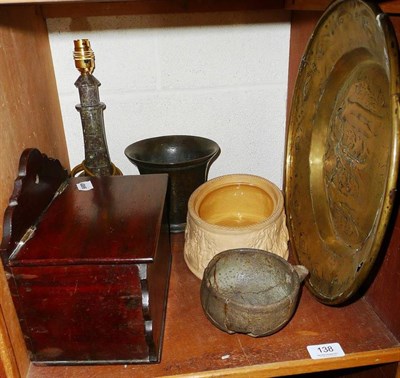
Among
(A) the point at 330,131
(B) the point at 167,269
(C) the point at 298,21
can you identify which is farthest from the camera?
(C) the point at 298,21

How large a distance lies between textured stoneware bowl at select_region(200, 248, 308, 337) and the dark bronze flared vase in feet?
0.74

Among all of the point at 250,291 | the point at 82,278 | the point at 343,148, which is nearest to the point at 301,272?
the point at 250,291

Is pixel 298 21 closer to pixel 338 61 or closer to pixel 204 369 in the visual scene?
pixel 338 61

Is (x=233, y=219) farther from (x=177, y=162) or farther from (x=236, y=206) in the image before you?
(x=177, y=162)

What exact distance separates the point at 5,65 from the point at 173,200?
434mm

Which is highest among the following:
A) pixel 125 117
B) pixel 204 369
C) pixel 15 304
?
pixel 125 117

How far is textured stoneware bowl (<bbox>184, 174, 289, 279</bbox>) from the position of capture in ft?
2.55

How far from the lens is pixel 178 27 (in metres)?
0.97

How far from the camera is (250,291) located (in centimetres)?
75

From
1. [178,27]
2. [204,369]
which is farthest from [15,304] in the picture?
[178,27]

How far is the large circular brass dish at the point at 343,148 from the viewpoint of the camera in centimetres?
50

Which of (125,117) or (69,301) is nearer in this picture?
(69,301)

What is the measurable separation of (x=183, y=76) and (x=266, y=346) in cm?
64

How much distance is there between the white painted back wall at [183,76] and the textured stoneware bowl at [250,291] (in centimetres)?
41
